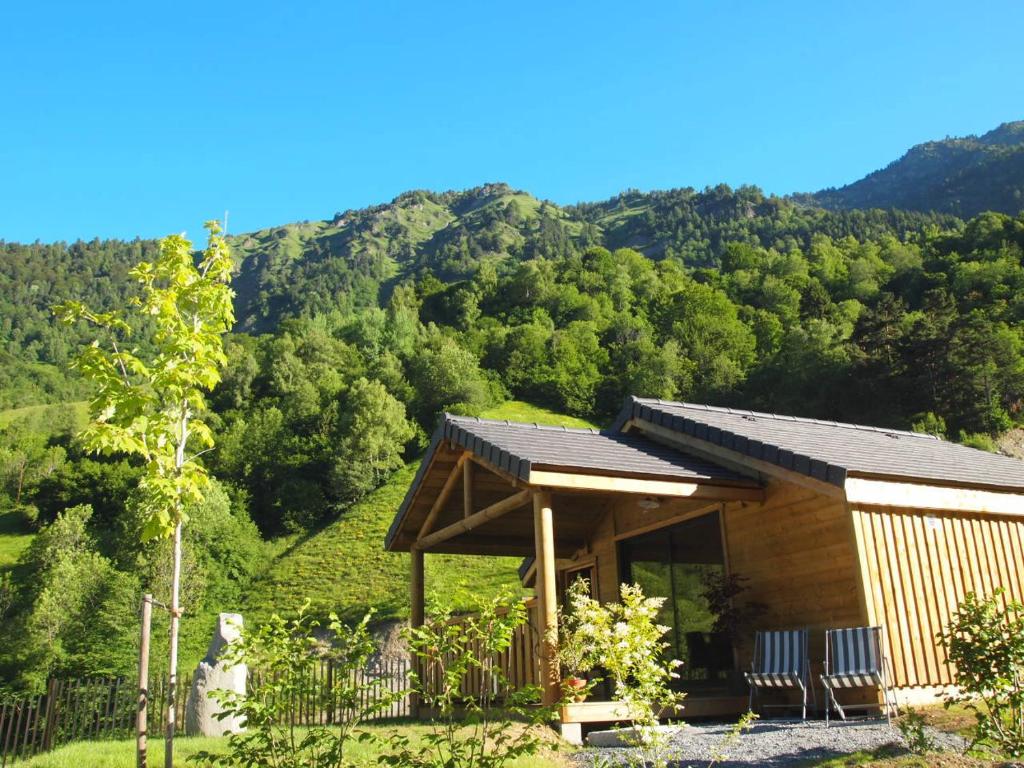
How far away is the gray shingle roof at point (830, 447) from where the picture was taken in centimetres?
901

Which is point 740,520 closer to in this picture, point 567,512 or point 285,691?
point 567,512

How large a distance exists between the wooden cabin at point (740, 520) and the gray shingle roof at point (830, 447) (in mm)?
37

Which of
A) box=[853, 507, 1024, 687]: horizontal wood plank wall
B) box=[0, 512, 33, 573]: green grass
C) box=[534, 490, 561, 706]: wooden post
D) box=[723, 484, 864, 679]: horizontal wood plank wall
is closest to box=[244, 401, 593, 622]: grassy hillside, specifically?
box=[0, 512, 33, 573]: green grass

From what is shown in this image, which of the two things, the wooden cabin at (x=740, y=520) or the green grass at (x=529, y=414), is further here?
the green grass at (x=529, y=414)

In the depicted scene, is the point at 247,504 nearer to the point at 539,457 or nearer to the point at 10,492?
the point at 10,492

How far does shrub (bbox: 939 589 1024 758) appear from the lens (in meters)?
5.49

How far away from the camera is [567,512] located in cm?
1237

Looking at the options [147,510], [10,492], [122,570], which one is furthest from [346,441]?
[147,510]

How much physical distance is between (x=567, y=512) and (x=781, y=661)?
4.40m

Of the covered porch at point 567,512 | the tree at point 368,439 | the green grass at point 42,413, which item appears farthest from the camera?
the green grass at point 42,413

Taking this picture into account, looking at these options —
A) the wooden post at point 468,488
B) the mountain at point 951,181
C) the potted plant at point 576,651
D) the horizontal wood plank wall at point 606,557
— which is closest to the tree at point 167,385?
the potted plant at point 576,651

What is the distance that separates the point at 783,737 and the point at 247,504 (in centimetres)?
5380

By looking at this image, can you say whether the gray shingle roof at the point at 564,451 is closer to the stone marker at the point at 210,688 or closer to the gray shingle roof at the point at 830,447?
the gray shingle roof at the point at 830,447

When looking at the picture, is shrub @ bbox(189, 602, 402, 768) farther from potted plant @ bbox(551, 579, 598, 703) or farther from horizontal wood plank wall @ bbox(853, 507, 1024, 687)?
horizontal wood plank wall @ bbox(853, 507, 1024, 687)
